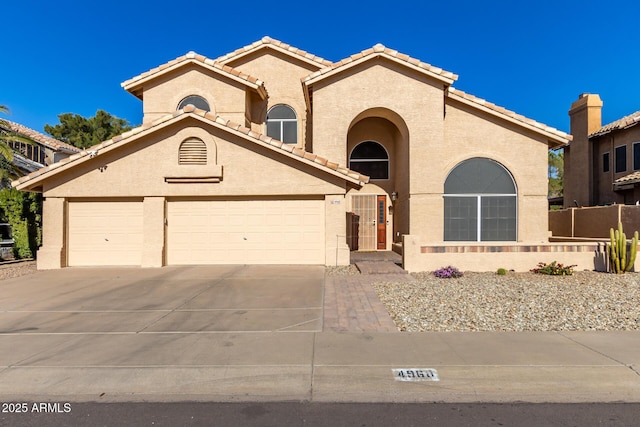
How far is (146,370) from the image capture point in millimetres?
4789

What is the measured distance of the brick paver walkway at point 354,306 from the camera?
6523mm

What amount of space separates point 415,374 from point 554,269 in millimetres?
9042

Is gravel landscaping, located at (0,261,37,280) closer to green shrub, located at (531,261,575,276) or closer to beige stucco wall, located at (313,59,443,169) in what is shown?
beige stucco wall, located at (313,59,443,169)

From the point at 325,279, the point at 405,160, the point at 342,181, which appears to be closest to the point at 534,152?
the point at 405,160

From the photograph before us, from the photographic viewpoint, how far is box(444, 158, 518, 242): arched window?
1612cm

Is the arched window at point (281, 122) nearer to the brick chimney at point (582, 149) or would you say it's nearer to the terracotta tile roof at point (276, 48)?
the terracotta tile roof at point (276, 48)

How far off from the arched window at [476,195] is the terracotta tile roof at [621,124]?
11691mm

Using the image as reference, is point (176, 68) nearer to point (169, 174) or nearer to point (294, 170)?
point (169, 174)

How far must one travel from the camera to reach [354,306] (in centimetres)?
787

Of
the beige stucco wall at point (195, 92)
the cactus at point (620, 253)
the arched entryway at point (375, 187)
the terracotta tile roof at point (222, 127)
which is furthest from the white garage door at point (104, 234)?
the cactus at point (620, 253)

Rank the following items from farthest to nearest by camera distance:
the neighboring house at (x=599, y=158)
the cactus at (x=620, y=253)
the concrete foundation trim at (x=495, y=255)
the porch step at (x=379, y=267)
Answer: the neighboring house at (x=599, y=158)
the concrete foundation trim at (x=495, y=255)
the cactus at (x=620, y=253)
the porch step at (x=379, y=267)

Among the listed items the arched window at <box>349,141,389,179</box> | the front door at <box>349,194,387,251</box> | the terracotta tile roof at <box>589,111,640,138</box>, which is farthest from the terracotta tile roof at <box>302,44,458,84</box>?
the terracotta tile roof at <box>589,111,640,138</box>

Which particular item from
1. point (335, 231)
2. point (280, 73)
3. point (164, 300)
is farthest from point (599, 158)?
point (164, 300)

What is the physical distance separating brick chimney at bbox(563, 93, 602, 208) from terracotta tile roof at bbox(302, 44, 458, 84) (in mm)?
15953
